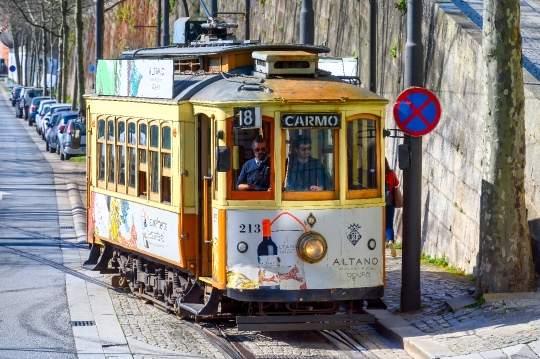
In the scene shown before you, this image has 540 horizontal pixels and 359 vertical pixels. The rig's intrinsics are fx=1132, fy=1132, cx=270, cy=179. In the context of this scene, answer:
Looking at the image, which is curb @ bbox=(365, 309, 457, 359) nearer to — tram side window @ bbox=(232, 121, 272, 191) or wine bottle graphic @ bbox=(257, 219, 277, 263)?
wine bottle graphic @ bbox=(257, 219, 277, 263)

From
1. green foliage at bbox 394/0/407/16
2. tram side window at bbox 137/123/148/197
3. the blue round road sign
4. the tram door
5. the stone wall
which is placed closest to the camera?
the tram door

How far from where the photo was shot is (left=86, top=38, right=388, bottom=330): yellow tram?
11.2 m

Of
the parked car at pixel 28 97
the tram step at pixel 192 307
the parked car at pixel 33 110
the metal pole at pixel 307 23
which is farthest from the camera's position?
the parked car at pixel 28 97

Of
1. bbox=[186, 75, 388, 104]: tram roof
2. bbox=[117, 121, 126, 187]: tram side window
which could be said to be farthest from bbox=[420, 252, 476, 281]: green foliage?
bbox=[117, 121, 126, 187]: tram side window

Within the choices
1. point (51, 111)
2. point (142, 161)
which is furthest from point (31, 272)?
point (51, 111)

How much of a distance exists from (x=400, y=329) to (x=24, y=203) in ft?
51.5

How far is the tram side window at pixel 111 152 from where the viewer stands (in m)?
14.7

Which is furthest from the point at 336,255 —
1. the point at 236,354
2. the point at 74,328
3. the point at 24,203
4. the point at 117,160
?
the point at 24,203

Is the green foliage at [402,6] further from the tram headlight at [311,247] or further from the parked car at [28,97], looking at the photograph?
the parked car at [28,97]

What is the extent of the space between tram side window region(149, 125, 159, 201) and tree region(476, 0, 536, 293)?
3687 millimetres

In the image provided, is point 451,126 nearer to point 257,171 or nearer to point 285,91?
point 285,91

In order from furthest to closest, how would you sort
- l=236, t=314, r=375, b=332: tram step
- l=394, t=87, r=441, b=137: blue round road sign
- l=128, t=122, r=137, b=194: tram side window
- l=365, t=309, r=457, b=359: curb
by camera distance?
l=128, t=122, r=137, b=194: tram side window, l=394, t=87, r=441, b=137: blue round road sign, l=236, t=314, r=375, b=332: tram step, l=365, t=309, r=457, b=359: curb

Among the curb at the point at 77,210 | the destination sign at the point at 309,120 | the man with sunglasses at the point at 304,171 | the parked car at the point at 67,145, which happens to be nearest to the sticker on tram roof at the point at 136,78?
the destination sign at the point at 309,120

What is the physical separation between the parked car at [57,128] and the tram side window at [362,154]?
28097mm
